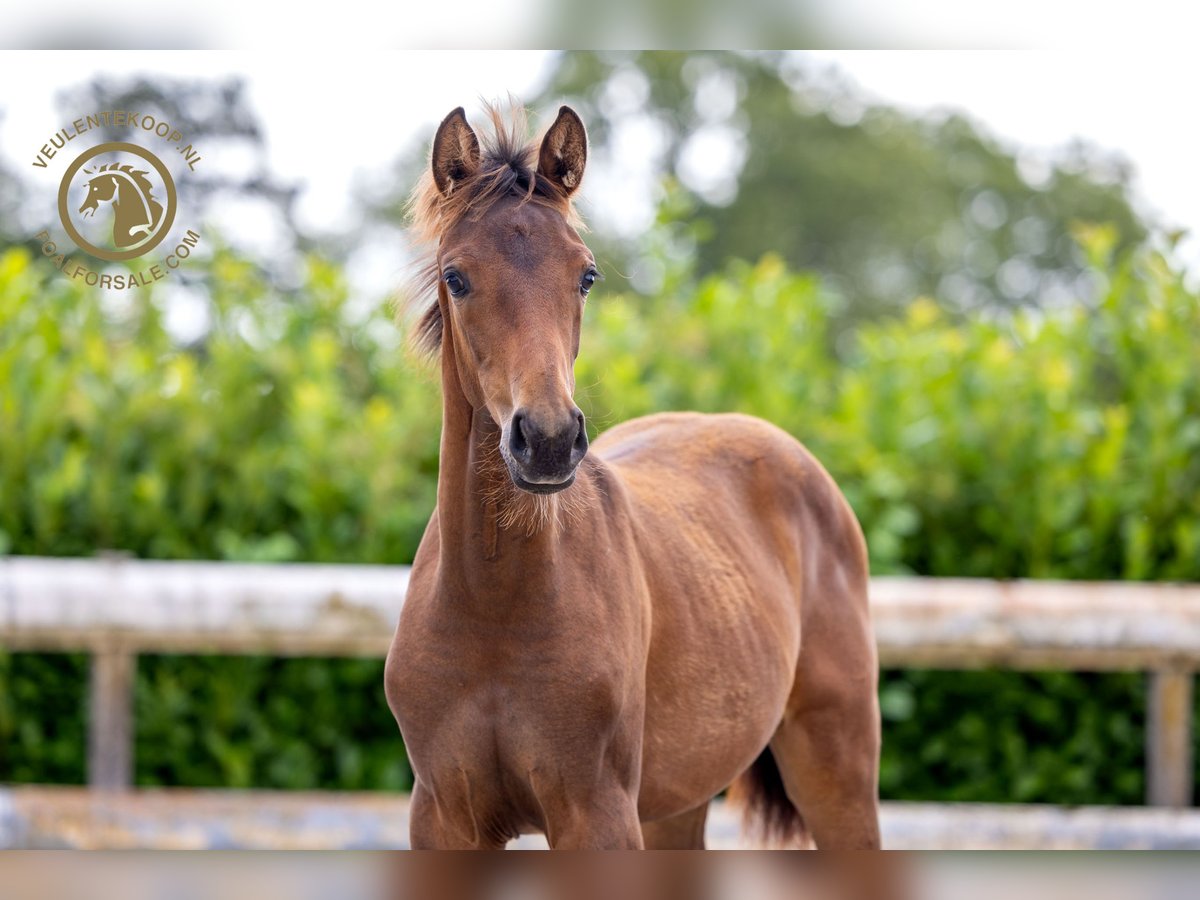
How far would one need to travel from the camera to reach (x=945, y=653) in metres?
4.09

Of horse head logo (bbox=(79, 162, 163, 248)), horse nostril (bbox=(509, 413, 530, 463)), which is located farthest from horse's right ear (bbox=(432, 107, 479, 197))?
horse head logo (bbox=(79, 162, 163, 248))

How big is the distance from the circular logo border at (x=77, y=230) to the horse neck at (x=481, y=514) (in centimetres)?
102

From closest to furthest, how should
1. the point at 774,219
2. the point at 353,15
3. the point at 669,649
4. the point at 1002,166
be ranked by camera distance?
1. the point at 669,649
2. the point at 353,15
3. the point at 774,219
4. the point at 1002,166

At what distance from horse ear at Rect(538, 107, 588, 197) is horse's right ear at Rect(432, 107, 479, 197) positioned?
12 centimetres

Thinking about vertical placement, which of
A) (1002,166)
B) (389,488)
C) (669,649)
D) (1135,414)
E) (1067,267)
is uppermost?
(1002,166)

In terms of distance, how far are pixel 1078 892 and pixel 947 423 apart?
6.98ft

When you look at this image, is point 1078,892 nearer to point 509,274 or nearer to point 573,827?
point 573,827

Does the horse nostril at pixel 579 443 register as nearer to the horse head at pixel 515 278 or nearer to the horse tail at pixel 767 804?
the horse head at pixel 515 278

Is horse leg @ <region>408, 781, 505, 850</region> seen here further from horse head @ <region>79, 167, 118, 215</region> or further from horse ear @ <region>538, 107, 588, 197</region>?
horse head @ <region>79, 167, 118, 215</region>

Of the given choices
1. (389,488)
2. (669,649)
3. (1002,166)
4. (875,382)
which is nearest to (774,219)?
(1002,166)

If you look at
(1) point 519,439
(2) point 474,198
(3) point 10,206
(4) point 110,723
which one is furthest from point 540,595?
(3) point 10,206

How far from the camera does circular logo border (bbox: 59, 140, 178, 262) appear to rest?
2.91 meters

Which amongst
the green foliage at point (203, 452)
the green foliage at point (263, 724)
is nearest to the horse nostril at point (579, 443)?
the green foliage at point (203, 452)

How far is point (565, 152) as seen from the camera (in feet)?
7.55
